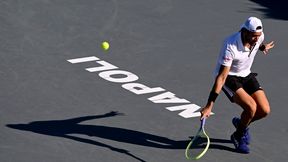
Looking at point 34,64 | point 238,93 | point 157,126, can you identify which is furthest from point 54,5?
point 238,93

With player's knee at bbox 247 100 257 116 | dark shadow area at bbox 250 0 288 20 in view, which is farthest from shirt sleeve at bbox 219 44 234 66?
dark shadow area at bbox 250 0 288 20

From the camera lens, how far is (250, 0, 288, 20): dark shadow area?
755 inches

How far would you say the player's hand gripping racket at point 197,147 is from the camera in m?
11.1

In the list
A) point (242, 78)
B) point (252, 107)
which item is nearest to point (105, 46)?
point (242, 78)

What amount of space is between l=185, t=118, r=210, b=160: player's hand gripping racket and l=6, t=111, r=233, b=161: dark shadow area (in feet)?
1.85

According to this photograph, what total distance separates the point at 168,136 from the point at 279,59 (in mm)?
4717

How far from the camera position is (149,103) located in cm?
1378

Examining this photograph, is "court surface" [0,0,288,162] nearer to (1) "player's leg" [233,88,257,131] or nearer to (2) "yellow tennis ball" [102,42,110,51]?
(2) "yellow tennis ball" [102,42,110,51]

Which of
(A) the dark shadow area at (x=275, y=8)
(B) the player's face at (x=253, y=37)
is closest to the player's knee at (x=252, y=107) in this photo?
(B) the player's face at (x=253, y=37)

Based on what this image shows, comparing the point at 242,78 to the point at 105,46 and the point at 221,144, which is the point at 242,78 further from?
the point at 105,46

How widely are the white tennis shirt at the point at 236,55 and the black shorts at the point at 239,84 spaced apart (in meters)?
0.08

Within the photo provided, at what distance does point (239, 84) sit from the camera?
465 inches

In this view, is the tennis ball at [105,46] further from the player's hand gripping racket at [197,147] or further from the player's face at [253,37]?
the player's face at [253,37]

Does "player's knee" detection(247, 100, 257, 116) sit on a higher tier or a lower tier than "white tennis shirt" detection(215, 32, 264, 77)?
lower
